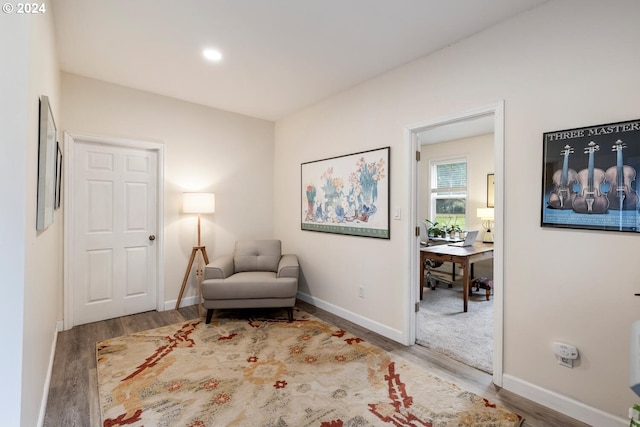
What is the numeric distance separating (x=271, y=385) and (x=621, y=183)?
247 centimetres

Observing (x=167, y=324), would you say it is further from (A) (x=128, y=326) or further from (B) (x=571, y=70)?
(B) (x=571, y=70)

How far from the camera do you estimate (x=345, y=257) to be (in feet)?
11.3

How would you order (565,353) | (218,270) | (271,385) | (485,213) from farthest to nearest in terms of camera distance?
(485,213), (218,270), (271,385), (565,353)

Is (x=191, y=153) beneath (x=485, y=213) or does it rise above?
above

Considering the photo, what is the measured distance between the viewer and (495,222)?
2.19 metres

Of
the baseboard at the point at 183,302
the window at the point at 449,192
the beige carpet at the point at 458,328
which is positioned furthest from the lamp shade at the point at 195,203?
the window at the point at 449,192

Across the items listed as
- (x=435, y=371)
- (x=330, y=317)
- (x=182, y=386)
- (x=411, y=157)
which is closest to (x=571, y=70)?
(x=411, y=157)

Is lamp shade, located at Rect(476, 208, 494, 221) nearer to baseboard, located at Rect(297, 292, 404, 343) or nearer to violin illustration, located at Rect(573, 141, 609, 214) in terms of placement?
baseboard, located at Rect(297, 292, 404, 343)

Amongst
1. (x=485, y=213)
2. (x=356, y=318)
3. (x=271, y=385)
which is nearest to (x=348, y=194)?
(x=356, y=318)

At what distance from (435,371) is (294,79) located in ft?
9.66

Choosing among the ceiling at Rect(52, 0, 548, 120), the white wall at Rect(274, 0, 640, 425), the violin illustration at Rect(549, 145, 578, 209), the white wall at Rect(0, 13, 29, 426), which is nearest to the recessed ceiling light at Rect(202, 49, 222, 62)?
the ceiling at Rect(52, 0, 548, 120)

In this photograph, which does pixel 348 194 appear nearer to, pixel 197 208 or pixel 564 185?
pixel 197 208

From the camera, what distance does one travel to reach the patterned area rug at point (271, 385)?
1.82 m

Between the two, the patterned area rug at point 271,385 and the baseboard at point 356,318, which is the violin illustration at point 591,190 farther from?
the baseboard at point 356,318
